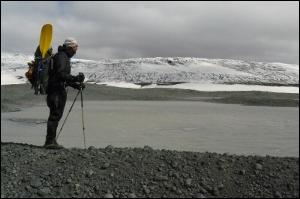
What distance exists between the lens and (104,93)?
5288cm

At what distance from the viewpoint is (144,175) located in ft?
23.8

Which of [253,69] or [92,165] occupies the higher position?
[253,69]

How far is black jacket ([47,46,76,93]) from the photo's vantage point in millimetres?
8672

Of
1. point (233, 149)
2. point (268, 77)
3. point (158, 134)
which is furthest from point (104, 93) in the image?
point (268, 77)

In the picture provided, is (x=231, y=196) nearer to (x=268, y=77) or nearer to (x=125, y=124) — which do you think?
(x=125, y=124)

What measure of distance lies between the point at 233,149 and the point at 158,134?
12.6ft

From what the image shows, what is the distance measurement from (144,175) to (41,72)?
272cm

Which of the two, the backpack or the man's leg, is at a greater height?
the backpack

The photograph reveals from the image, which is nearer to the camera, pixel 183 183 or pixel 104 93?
pixel 183 183

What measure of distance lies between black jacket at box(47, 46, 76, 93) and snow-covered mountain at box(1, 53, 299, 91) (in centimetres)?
8819

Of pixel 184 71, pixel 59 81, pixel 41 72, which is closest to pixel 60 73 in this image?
pixel 59 81

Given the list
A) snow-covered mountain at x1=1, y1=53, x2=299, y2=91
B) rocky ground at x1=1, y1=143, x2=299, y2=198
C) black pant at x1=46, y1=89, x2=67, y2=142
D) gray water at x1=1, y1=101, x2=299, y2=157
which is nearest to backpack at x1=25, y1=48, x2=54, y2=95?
black pant at x1=46, y1=89, x2=67, y2=142

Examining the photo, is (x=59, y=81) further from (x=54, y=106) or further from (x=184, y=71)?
(x=184, y=71)

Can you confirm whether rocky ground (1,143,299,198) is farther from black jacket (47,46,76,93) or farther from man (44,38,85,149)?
black jacket (47,46,76,93)
